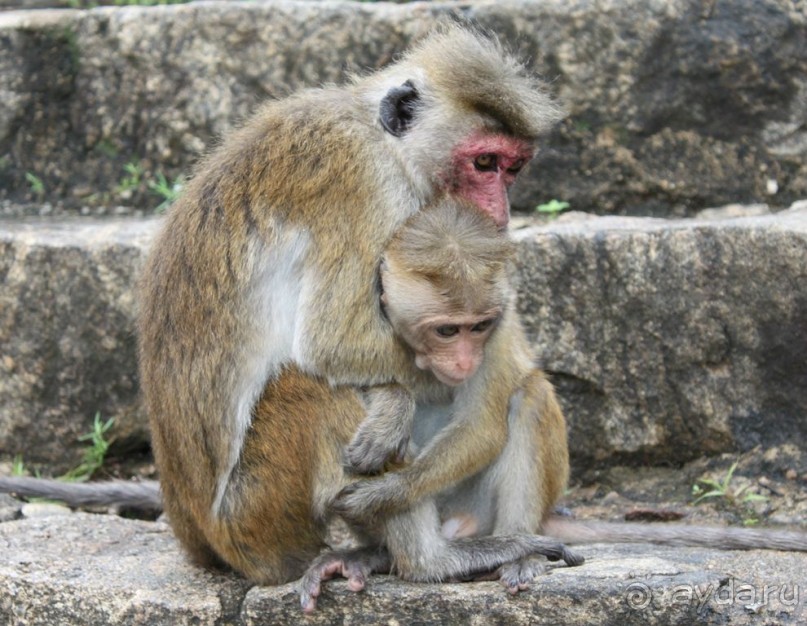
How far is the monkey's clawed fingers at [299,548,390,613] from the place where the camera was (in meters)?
4.92

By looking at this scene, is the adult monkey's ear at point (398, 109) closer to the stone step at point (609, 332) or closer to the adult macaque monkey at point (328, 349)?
the adult macaque monkey at point (328, 349)

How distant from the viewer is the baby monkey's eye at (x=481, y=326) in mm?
4871

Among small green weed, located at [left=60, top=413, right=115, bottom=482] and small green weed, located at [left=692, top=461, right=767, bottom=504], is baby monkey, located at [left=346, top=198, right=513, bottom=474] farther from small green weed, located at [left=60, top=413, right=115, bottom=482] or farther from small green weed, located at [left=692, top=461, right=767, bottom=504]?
small green weed, located at [left=60, top=413, right=115, bottom=482]

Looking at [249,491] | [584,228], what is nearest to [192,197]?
[249,491]

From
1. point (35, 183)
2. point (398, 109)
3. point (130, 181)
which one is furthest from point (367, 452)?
point (35, 183)

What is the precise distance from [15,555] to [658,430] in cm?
322

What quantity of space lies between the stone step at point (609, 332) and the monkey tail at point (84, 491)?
67 cm

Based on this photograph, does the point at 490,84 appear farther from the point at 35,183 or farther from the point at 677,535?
the point at 35,183

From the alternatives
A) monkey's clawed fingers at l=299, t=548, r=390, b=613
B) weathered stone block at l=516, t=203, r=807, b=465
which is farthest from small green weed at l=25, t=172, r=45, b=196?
monkey's clawed fingers at l=299, t=548, r=390, b=613

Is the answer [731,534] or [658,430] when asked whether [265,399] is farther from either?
[658,430]

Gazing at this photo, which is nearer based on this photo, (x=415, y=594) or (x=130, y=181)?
(x=415, y=594)

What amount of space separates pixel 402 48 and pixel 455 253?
10.2ft

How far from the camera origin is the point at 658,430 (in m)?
6.62

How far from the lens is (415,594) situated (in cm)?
490
